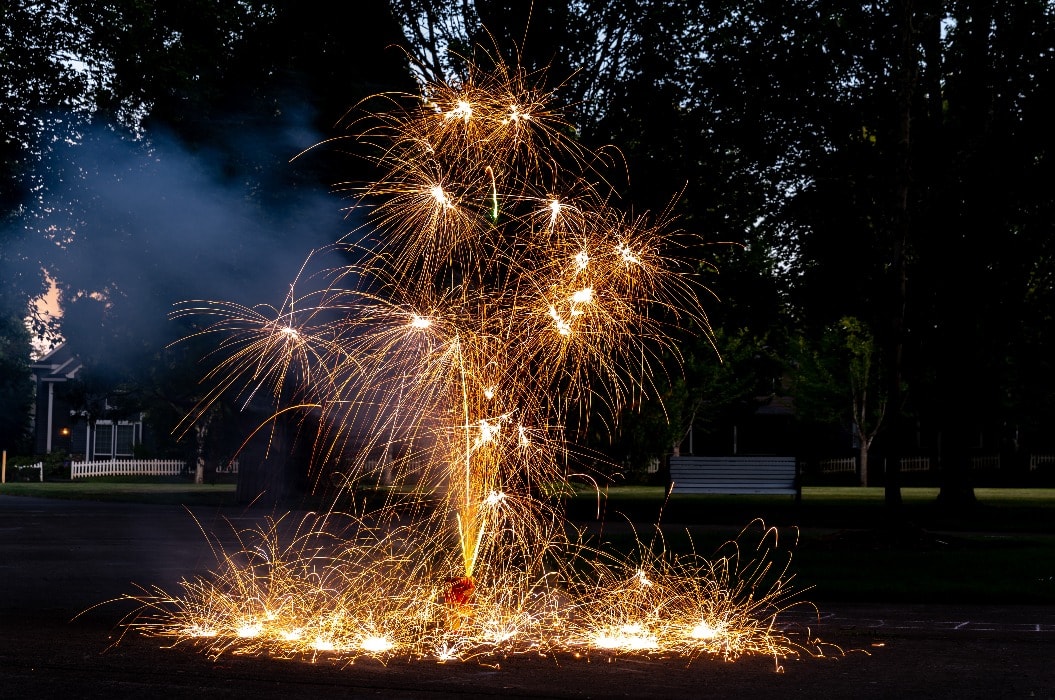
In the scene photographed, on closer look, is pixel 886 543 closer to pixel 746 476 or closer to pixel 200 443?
pixel 746 476

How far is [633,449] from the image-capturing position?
4566 centimetres

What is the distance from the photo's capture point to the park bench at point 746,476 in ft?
65.0

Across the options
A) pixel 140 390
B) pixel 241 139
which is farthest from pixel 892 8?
pixel 140 390

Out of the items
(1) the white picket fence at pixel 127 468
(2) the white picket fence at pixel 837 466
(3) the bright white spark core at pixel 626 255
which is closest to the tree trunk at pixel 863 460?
(2) the white picket fence at pixel 837 466

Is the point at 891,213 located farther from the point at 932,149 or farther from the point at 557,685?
the point at 557,685

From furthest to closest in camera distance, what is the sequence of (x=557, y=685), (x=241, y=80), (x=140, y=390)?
1. (x=140, y=390)
2. (x=241, y=80)
3. (x=557, y=685)

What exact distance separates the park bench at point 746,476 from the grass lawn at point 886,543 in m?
0.65

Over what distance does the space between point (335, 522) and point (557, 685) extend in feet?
54.9

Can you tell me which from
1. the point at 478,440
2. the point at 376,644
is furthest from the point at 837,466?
the point at 376,644

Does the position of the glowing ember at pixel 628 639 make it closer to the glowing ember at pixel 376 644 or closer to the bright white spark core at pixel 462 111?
the glowing ember at pixel 376 644

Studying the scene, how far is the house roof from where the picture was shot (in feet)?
186

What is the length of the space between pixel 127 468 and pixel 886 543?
4219cm

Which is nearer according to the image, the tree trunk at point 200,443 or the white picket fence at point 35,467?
the tree trunk at point 200,443

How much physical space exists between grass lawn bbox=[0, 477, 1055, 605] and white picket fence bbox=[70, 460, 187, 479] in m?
24.6
